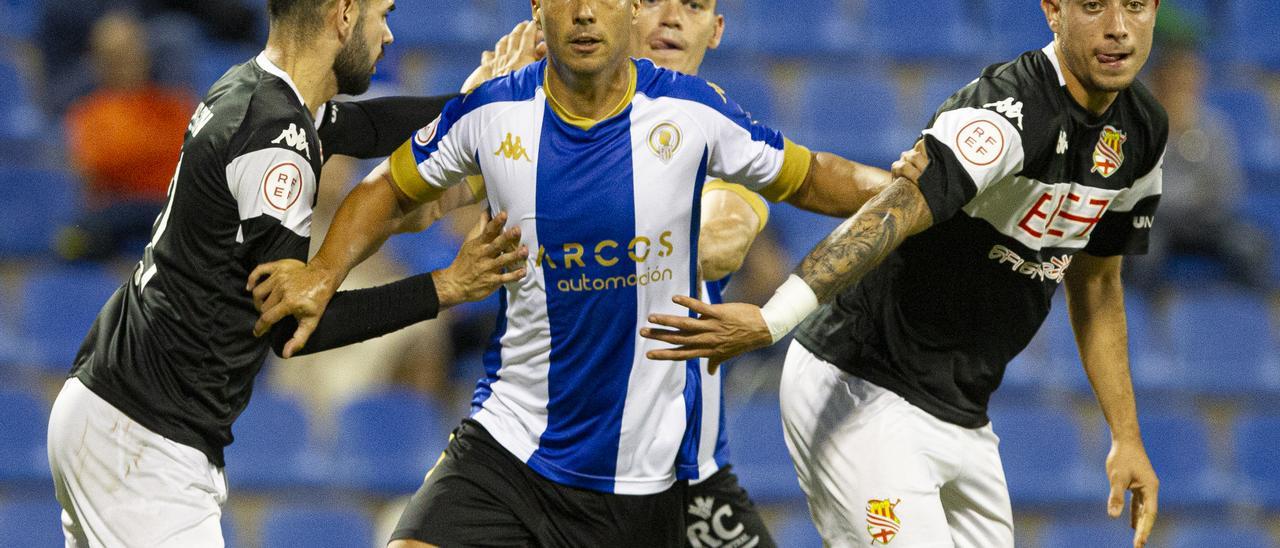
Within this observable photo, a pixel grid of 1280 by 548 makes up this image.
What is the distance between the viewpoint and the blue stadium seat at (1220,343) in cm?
912

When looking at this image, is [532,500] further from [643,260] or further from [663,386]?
[643,260]

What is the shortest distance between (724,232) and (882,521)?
3.56 ft

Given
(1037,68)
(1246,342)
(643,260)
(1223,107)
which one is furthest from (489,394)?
(1223,107)

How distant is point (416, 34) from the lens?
10102mm

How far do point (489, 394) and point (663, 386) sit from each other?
0.53 m

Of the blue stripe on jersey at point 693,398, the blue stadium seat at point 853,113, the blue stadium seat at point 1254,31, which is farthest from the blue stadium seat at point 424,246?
the blue stadium seat at point 1254,31

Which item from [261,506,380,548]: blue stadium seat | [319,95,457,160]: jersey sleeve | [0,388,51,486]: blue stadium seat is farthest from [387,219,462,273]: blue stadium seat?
[319,95,457,160]: jersey sleeve

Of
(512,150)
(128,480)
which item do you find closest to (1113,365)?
(512,150)

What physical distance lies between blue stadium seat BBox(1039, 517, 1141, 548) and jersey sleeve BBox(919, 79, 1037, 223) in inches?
170

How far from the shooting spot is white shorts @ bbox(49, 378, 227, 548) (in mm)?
4062

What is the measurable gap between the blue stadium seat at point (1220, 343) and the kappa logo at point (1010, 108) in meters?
5.51

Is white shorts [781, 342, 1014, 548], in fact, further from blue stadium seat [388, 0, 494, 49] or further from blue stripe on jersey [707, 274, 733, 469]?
blue stadium seat [388, 0, 494, 49]

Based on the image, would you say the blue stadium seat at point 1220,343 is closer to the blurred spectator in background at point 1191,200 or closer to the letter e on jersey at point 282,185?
the blurred spectator in background at point 1191,200

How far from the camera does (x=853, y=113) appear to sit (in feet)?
33.1
